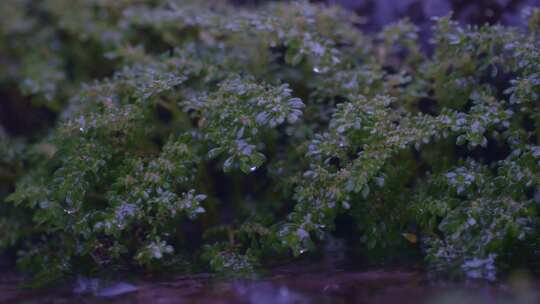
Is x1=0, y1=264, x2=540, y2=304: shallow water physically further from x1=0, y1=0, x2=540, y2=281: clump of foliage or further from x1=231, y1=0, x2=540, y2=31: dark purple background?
x1=231, y1=0, x2=540, y2=31: dark purple background

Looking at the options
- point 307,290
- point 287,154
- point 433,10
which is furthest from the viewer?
point 433,10

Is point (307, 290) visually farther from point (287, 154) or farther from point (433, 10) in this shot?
point (433, 10)

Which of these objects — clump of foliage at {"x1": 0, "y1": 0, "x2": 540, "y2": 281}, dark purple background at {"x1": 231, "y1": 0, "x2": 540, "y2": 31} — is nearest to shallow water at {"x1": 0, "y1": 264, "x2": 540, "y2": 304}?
clump of foliage at {"x1": 0, "y1": 0, "x2": 540, "y2": 281}

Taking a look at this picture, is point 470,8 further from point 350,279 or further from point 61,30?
point 61,30

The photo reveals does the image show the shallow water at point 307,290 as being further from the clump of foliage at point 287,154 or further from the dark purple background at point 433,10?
the dark purple background at point 433,10

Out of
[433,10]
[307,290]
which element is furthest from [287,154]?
[433,10]

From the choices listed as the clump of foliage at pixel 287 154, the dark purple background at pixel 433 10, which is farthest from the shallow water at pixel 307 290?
the dark purple background at pixel 433 10
